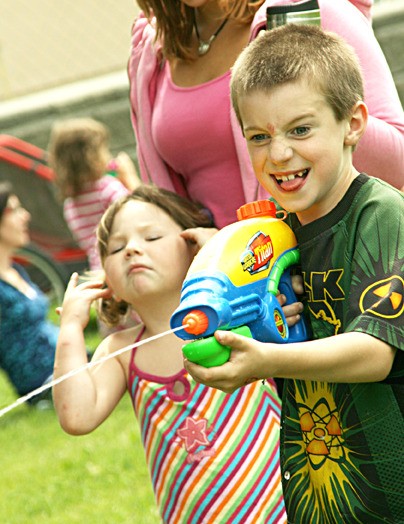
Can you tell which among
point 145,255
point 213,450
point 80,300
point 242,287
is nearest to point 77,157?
point 80,300

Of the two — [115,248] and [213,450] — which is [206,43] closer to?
[115,248]

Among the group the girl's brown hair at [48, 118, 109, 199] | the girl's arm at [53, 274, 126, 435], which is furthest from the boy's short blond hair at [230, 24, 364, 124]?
the girl's brown hair at [48, 118, 109, 199]

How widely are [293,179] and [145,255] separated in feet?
2.72

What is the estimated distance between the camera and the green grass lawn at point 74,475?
4.55 metres

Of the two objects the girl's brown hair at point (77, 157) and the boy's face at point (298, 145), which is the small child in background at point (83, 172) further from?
the boy's face at point (298, 145)

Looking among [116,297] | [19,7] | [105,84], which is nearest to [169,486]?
[116,297]

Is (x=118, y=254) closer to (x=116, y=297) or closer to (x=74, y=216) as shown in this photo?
(x=116, y=297)

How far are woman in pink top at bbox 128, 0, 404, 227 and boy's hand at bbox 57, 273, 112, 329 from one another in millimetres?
337

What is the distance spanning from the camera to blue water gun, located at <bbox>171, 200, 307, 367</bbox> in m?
1.88

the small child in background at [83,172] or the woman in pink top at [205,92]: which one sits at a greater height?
the woman in pink top at [205,92]

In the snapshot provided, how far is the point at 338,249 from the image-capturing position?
6.86 feet

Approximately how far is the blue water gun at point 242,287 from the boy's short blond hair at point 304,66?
0.26 m

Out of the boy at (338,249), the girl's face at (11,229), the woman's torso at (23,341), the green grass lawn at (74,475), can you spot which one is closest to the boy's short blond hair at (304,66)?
the boy at (338,249)

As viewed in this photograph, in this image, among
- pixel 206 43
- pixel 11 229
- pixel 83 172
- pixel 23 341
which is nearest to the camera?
pixel 206 43
